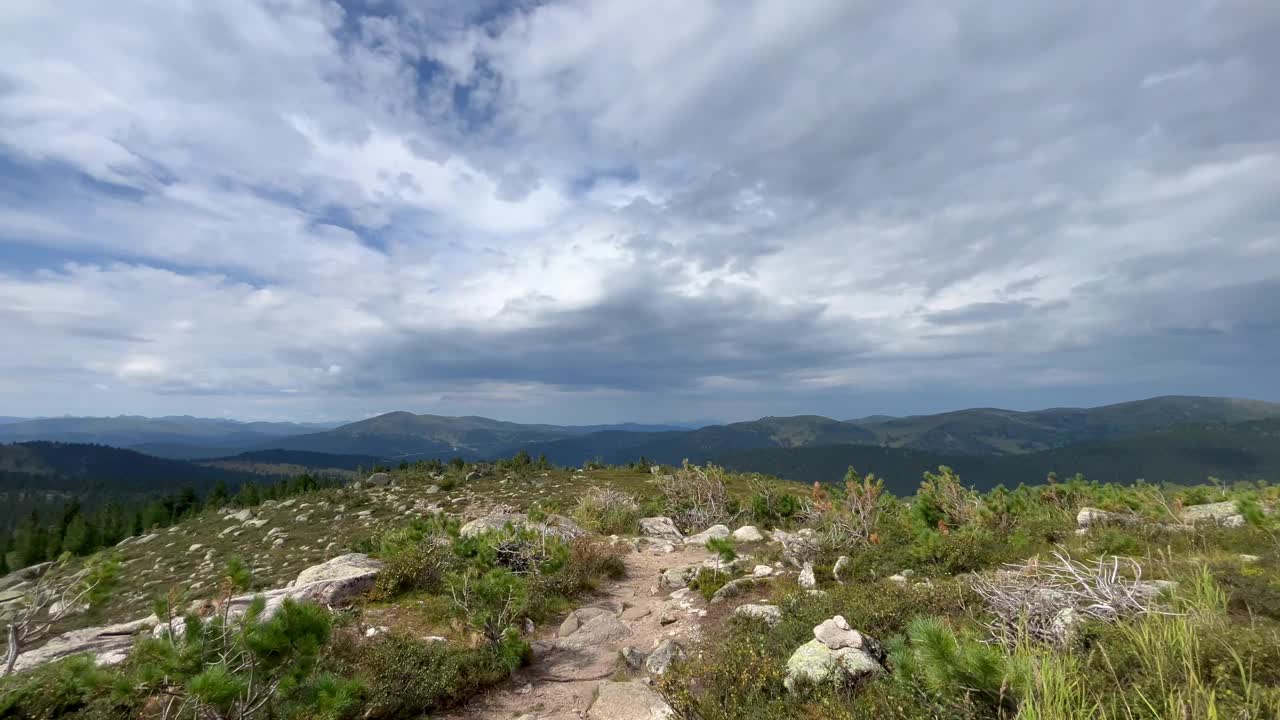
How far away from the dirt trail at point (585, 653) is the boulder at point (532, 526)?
2.81 m

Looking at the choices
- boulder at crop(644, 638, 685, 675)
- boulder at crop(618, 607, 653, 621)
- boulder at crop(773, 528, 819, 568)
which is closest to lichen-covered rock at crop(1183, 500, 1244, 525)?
boulder at crop(773, 528, 819, 568)

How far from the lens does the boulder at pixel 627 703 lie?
7188 mm

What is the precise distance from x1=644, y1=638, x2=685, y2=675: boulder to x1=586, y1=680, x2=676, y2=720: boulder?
410 millimetres

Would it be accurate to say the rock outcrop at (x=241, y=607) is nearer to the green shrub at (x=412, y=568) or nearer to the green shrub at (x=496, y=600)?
the green shrub at (x=412, y=568)

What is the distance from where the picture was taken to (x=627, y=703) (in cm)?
759

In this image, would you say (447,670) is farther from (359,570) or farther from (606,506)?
(606,506)

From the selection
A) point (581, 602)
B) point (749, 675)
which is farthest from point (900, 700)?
point (581, 602)

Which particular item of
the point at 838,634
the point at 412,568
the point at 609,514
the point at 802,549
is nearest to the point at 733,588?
the point at 802,549

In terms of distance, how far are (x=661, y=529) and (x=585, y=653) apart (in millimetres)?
10779

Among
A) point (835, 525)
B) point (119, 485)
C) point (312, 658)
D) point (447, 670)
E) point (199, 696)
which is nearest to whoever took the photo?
point (199, 696)

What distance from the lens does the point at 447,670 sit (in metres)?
8.03

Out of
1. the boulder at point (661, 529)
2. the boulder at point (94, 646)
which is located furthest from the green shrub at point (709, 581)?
the boulder at point (94, 646)

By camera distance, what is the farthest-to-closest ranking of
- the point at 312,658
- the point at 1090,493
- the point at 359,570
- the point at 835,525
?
the point at 1090,493
the point at 835,525
the point at 359,570
the point at 312,658

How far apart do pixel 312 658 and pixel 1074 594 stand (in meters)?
9.08
